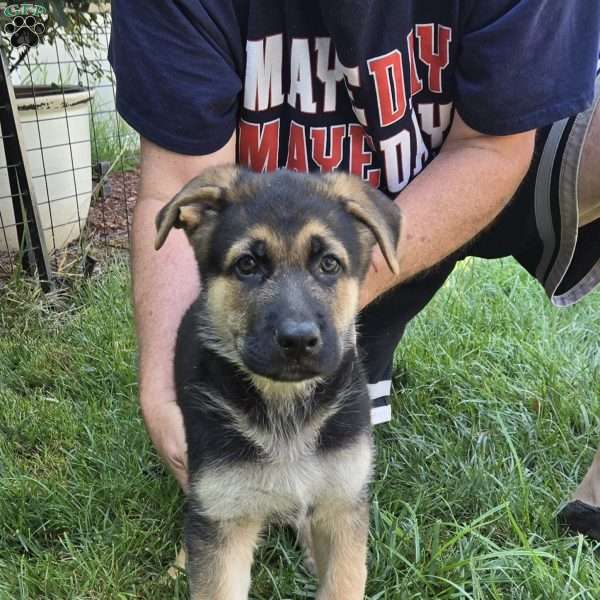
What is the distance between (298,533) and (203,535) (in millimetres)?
585

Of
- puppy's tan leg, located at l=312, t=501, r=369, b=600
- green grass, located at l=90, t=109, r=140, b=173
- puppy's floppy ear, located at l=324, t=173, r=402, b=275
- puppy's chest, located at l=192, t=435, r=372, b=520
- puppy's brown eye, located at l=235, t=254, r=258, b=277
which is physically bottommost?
green grass, located at l=90, t=109, r=140, b=173

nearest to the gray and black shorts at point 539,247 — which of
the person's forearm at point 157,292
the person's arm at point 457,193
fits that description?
the person's arm at point 457,193

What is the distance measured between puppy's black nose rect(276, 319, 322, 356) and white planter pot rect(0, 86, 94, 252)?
11.7 ft

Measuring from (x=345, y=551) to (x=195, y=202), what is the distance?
1.06 m

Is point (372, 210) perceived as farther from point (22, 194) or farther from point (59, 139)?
point (59, 139)

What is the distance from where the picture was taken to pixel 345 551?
7.25 ft

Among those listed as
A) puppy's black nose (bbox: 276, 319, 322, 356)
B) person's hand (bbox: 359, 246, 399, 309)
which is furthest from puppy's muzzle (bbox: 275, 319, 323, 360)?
person's hand (bbox: 359, 246, 399, 309)

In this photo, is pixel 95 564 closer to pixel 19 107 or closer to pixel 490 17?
pixel 490 17

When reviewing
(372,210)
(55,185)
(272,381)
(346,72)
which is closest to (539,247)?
(346,72)

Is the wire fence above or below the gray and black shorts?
below

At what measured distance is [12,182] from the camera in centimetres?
477

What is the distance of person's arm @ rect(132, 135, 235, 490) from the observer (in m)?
2.61

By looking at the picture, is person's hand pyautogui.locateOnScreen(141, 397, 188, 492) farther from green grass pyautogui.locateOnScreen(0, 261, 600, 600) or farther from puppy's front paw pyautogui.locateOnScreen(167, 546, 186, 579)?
green grass pyautogui.locateOnScreen(0, 261, 600, 600)

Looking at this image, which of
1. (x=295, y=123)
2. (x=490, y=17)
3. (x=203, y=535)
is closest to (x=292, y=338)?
(x=203, y=535)
